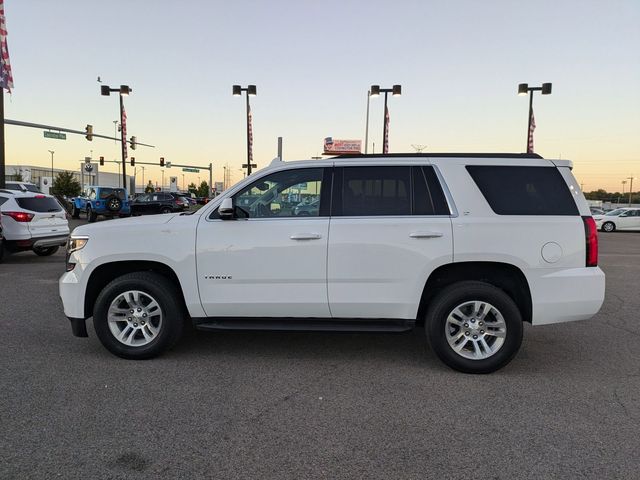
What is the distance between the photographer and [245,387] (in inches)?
154

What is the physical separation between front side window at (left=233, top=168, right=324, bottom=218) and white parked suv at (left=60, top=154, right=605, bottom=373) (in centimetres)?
1

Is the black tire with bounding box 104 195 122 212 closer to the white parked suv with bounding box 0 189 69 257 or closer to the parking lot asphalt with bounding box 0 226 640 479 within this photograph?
the white parked suv with bounding box 0 189 69 257

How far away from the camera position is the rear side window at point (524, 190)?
421 cm

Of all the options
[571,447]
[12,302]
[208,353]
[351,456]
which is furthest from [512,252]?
[12,302]

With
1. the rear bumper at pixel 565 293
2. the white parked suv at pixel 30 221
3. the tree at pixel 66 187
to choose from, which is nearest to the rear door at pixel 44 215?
the white parked suv at pixel 30 221

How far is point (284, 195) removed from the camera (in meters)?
4.50

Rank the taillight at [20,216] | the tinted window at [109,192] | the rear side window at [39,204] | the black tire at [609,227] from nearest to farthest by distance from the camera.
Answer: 1. the taillight at [20,216]
2. the rear side window at [39,204]
3. the tinted window at [109,192]
4. the black tire at [609,227]

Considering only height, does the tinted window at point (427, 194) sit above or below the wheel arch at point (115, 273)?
above

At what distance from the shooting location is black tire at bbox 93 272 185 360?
14.5ft

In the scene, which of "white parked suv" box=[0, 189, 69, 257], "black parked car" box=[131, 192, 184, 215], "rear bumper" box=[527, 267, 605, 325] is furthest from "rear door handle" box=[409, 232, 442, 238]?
"black parked car" box=[131, 192, 184, 215]

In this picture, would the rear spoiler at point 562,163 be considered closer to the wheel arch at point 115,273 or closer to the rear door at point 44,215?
the wheel arch at point 115,273

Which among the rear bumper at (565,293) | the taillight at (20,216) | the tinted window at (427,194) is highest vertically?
the tinted window at (427,194)

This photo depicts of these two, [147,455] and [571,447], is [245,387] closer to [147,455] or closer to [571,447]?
[147,455]

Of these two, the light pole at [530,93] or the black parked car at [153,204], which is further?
the black parked car at [153,204]
